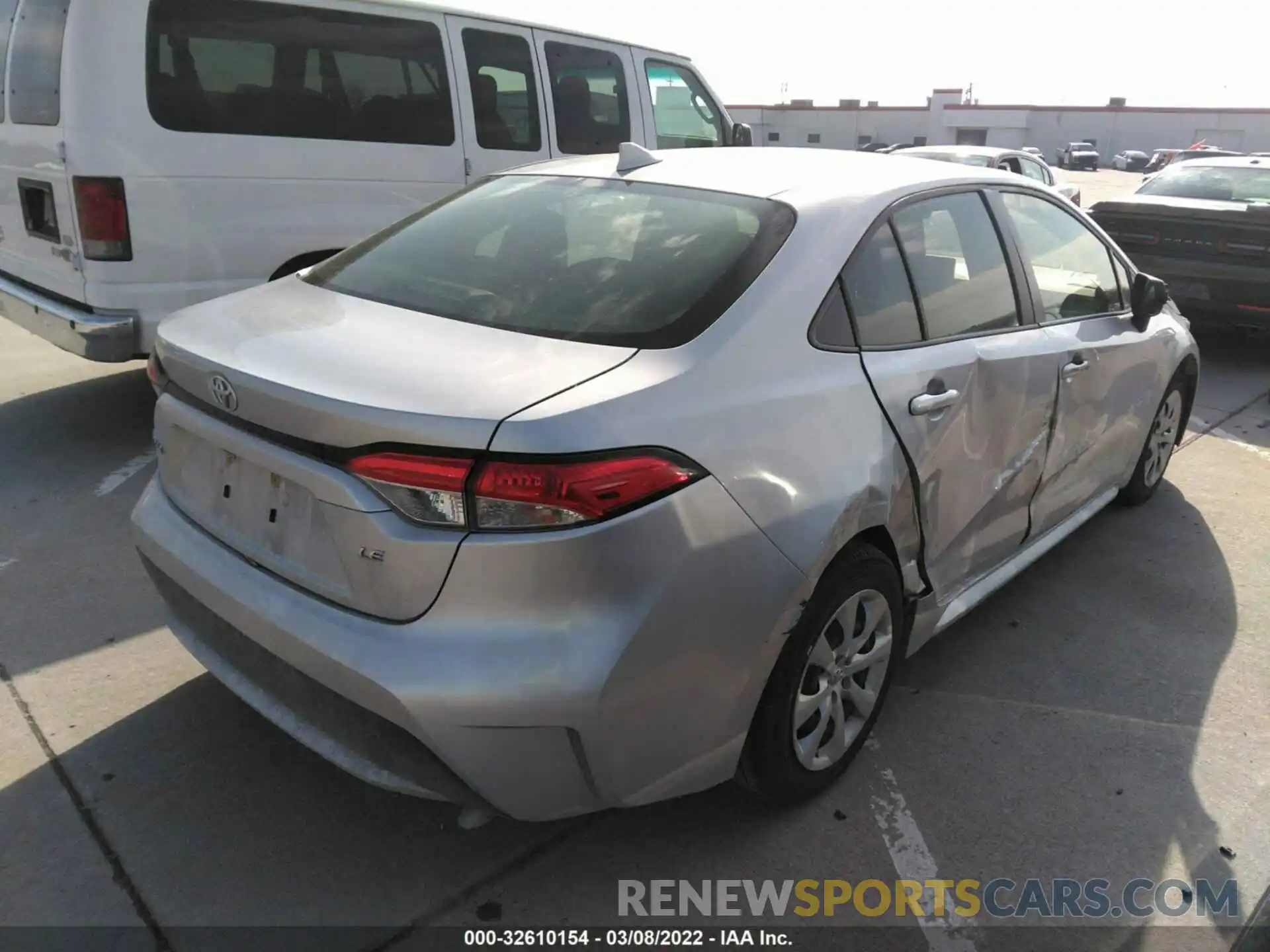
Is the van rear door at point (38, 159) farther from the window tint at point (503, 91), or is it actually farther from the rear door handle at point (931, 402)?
the rear door handle at point (931, 402)

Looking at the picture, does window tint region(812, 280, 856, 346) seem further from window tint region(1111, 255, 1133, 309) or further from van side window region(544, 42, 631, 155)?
van side window region(544, 42, 631, 155)

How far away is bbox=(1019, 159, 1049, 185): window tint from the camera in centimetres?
987

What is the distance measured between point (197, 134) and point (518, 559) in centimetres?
373

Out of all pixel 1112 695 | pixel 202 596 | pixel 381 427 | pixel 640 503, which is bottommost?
pixel 1112 695

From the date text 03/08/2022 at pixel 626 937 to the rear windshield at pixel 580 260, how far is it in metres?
1.32

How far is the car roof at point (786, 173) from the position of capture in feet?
8.87

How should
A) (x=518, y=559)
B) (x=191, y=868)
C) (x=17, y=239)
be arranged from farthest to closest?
(x=17, y=239), (x=191, y=868), (x=518, y=559)

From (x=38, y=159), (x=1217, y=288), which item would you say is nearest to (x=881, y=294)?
(x=38, y=159)

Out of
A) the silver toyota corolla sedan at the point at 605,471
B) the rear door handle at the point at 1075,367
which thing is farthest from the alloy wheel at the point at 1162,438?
the silver toyota corolla sedan at the point at 605,471

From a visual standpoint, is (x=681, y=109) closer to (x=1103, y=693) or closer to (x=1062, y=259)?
(x=1062, y=259)

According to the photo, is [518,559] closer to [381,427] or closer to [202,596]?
[381,427]

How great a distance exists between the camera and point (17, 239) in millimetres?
5043

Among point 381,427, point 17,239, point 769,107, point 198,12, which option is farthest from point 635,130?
point 769,107

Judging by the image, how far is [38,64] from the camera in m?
4.59
